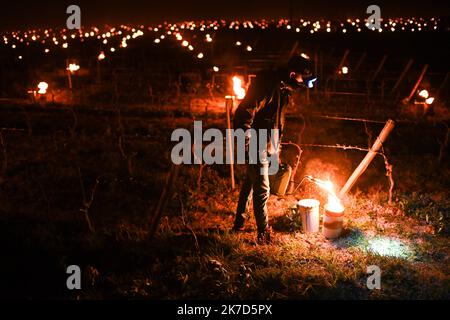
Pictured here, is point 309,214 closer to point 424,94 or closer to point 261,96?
point 261,96

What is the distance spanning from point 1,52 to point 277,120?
2794cm

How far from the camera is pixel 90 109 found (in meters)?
14.1

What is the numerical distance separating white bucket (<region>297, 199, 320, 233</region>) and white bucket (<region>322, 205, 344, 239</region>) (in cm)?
16

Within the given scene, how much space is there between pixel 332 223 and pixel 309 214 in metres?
0.32

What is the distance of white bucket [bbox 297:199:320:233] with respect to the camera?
574cm

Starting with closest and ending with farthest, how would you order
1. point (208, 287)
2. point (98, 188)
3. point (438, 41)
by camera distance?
point (208, 287) → point (98, 188) → point (438, 41)

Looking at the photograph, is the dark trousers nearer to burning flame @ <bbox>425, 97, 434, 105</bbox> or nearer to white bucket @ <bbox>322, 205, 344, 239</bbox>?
white bucket @ <bbox>322, 205, 344, 239</bbox>

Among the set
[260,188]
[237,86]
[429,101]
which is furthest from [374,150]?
[429,101]

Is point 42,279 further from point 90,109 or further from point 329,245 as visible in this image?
point 90,109

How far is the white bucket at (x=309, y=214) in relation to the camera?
5738 mm

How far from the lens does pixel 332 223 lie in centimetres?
563

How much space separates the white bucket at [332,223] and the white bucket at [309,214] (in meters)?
0.16

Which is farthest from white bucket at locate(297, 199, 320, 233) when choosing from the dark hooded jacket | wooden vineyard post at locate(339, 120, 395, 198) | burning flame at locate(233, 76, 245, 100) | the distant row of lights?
the distant row of lights
